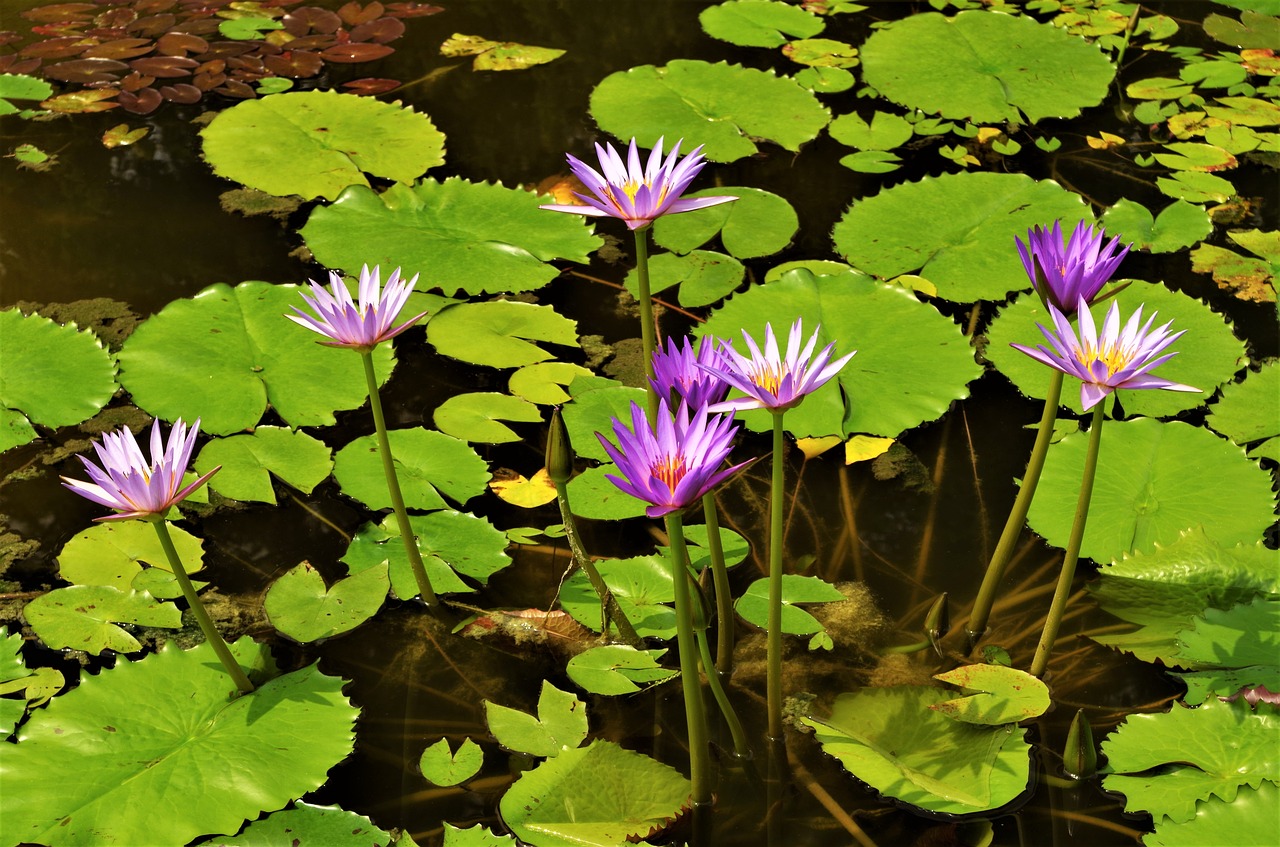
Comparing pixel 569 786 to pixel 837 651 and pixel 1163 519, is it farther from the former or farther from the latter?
pixel 1163 519

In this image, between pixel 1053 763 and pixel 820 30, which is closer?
pixel 1053 763

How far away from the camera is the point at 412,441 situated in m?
2.74

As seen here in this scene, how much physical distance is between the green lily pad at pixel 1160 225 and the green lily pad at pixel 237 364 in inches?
93.4

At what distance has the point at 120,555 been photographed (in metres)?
2.52

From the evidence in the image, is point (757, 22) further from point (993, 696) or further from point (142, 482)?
point (142, 482)

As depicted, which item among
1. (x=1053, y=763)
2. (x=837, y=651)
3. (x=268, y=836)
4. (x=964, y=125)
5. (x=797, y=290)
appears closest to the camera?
(x=268, y=836)

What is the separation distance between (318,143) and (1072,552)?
9.82 ft

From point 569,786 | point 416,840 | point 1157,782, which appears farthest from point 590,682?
point 1157,782

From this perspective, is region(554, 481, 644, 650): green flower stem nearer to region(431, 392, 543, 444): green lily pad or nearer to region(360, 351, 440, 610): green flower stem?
region(360, 351, 440, 610): green flower stem

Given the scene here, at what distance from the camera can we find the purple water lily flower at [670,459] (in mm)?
1531

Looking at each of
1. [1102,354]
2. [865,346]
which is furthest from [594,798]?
[865,346]

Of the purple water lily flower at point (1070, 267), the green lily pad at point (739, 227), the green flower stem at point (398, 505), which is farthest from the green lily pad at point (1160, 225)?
the green flower stem at point (398, 505)

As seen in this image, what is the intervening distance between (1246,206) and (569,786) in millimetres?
3141

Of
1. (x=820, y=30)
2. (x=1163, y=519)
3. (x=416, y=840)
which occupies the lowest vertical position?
(x=416, y=840)
